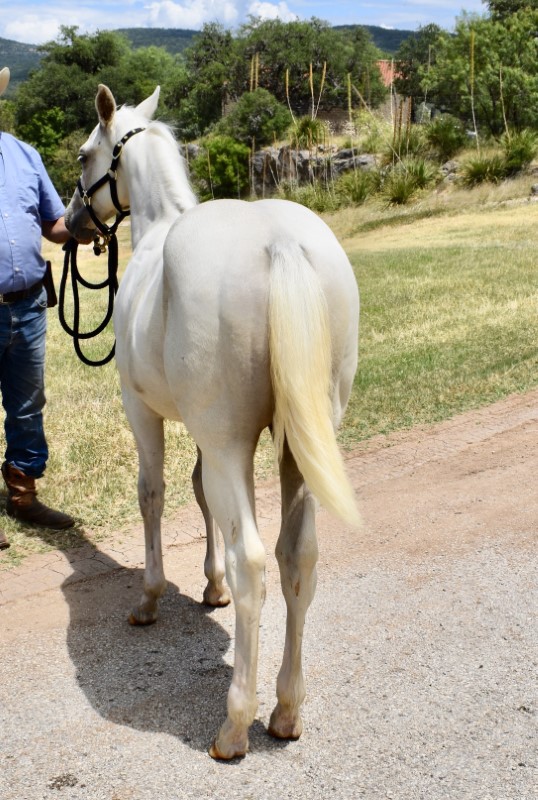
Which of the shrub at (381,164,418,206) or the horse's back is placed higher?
the horse's back

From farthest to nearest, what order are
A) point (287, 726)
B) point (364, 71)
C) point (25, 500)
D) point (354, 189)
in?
point (364, 71) < point (354, 189) < point (25, 500) < point (287, 726)


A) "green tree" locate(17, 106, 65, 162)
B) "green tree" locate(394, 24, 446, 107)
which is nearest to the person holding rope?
"green tree" locate(394, 24, 446, 107)

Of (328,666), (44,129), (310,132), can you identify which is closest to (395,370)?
(328,666)

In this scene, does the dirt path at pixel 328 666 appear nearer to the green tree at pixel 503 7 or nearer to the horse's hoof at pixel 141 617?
the horse's hoof at pixel 141 617

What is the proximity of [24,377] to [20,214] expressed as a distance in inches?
36.7

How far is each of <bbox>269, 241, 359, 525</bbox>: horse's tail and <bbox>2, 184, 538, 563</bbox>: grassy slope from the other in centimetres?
243

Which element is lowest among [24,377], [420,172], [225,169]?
[225,169]

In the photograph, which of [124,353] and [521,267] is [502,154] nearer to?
[521,267]

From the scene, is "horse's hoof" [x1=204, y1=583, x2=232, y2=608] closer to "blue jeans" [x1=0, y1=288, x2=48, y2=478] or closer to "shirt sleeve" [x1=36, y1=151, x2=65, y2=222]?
"blue jeans" [x1=0, y1=288, x2=48, y2=478]

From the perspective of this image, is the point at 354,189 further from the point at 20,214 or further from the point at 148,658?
the point at 148,658

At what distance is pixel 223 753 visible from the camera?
9.41ft

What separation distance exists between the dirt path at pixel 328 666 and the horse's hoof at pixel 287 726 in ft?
0.13

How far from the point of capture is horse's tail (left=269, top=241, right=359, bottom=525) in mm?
2672

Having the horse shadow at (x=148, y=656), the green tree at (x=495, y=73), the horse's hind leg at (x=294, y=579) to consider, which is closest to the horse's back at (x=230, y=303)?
the horse's hind leg at (x=294, y=579)
